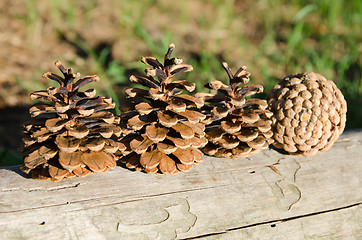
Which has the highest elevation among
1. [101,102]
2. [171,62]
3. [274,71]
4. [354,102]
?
[171,62]

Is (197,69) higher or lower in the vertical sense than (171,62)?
lower

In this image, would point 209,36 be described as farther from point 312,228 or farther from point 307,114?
point 312,228

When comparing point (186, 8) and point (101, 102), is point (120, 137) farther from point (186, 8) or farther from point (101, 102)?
point (186, 8)

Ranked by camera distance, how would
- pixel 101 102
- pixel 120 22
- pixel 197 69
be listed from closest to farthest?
1. pixel 101 102
2. pixel 197 69
3. pixel 120 22

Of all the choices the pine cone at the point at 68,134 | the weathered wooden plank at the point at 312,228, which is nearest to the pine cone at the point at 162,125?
the pine cone at the point at 68,134

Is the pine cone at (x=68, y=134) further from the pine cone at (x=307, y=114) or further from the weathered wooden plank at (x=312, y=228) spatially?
the pine cone at (x=307, y=114)

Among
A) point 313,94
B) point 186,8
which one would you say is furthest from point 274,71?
point 313,94

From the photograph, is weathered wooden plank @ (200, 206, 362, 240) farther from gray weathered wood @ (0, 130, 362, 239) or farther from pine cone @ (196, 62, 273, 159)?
pine cone @ (196, 62, 273, 159)

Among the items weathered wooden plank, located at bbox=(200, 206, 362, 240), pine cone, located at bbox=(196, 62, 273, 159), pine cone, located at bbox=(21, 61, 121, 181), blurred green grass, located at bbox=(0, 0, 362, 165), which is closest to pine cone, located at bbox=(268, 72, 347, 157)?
pine cone, located at bbox=(196, 62, 273, 159)
